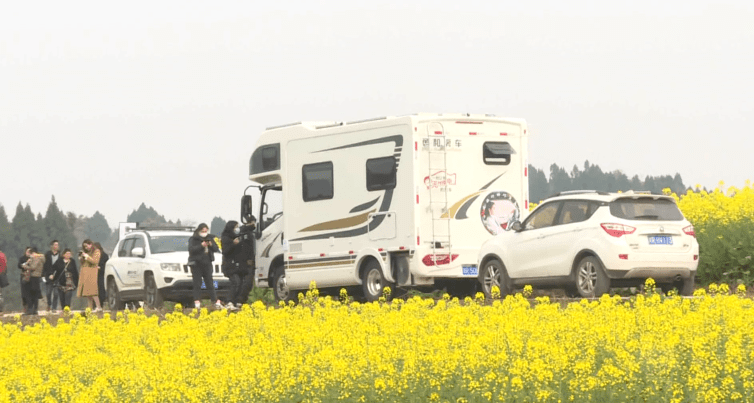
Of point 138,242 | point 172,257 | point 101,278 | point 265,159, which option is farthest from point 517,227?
point 101,278

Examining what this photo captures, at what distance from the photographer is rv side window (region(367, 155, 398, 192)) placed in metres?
21.3

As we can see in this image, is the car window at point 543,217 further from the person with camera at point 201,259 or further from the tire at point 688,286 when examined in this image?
the person with camera at point 201,259

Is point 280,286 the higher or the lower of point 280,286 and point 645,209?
the lower

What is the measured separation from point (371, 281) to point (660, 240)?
518cm

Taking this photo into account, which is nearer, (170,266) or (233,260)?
(233,260)

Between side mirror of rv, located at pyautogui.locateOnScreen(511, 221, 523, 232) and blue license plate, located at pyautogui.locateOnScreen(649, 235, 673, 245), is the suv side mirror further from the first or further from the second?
blue license plate, located at pyautogui.locateOnScreen(649, 235, 673, 245)

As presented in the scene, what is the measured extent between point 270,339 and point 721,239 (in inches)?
459

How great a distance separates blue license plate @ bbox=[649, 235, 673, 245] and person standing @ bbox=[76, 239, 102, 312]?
11.9m

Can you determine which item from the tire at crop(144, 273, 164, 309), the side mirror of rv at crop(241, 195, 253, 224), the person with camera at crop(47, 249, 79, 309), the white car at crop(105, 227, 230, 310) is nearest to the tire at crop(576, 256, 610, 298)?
the side mirror of rv at crop(241, 195, 253, 224)

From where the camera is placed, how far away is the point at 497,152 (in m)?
21.9

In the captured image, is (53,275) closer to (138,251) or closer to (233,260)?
(138,251)

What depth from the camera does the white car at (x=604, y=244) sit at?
738 inches

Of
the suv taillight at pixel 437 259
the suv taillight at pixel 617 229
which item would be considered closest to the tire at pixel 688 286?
the suv taillight at pixel 617 229

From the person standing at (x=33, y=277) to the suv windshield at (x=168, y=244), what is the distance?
262 centimetres
